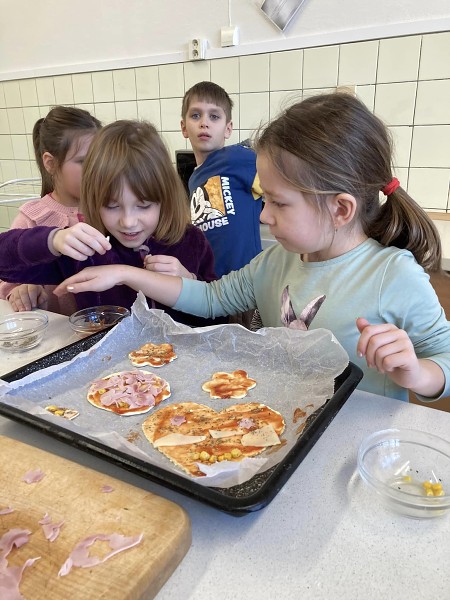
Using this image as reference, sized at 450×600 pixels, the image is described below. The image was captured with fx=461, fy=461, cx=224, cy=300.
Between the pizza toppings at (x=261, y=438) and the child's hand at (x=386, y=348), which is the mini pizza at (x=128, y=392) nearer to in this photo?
the pizza toppings at (x=261, y=438)

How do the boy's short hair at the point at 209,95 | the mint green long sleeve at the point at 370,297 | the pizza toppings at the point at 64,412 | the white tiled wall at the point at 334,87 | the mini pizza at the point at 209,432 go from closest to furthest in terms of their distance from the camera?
1. the mini pizza at the point at 209,432
2. the pizza toppings at the point at 64,412
3. the mint green long sleeve at the point at 370,297
4. the white tiled wall at the point at 334,87
5. the boy's short hair at the point at 209,95

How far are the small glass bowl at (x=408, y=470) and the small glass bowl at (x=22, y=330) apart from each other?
72cm

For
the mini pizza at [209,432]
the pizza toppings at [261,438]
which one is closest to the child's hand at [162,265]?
the mini pizza at [209,432]

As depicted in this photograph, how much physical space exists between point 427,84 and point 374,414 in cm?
157

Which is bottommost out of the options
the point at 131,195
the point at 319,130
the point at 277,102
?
the point at 131,195

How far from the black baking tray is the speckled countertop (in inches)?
1.1

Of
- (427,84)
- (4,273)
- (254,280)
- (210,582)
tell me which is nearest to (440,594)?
(210,582)

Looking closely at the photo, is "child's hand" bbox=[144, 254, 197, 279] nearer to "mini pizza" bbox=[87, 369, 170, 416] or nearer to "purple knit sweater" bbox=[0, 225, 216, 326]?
"purple knit sweater" bbox=[0, 225, 216, 326]

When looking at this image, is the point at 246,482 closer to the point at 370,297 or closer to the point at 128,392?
the point at 128,392

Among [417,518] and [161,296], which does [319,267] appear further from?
[417,518]

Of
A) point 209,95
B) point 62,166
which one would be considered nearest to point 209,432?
point 62,166

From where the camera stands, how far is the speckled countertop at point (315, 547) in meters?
0.44

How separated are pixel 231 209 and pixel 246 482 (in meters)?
1.36

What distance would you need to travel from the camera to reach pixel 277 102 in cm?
213
